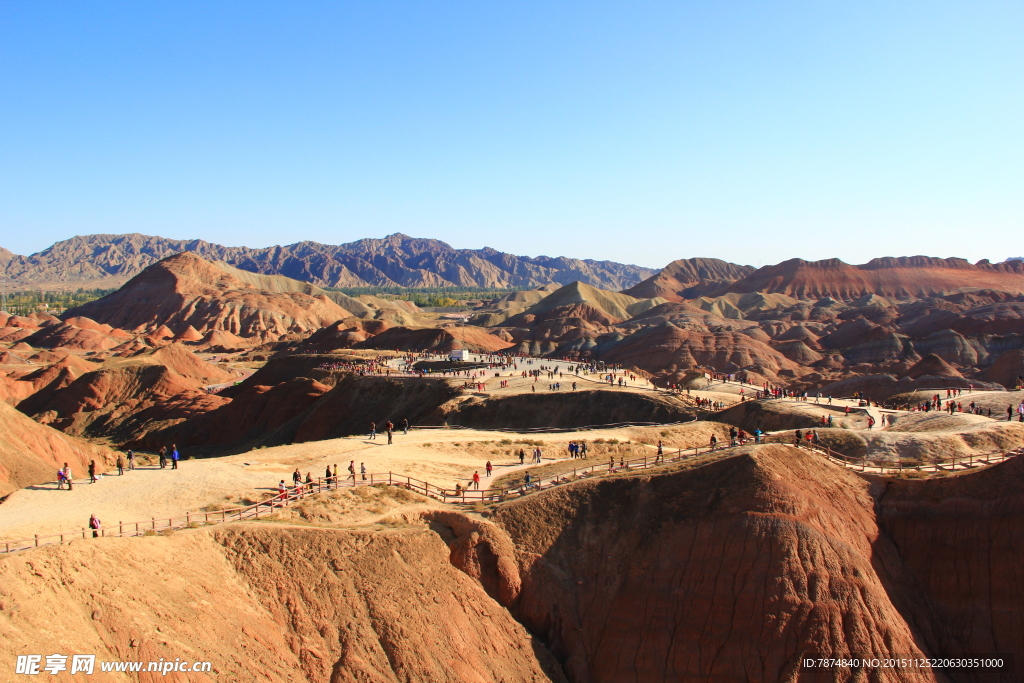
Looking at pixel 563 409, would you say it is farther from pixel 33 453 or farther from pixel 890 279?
pixel 890 279

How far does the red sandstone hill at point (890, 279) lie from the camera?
605ft

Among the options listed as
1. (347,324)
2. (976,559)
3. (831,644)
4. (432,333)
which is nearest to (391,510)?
(831,644)

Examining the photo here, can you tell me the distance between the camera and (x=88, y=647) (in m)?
16.5

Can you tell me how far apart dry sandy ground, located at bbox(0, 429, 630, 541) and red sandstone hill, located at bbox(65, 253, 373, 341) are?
135 meters

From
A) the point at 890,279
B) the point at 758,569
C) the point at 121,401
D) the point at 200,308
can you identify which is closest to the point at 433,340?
the point at 121,401

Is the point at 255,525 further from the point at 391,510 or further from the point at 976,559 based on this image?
the point at 976,559

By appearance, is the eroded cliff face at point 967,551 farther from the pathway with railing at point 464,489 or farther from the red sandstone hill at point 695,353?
the red sandstone hill at point 695,353

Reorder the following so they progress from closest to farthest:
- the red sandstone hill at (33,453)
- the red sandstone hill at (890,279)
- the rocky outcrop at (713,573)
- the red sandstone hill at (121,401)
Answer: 1. the rocky outcrop at (713,573)
2. the red sandstone hill at (33,453)
3. the red sandstone hill at (121,401)
4. the red sandstone hill at (890,279)

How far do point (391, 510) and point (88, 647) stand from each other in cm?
1101

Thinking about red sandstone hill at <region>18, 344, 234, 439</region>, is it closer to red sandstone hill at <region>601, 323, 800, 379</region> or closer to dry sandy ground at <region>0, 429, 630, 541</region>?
dry sandy ground at <region>0, 429, 630, 541</region>

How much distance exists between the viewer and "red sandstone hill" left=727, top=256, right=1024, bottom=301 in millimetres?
184375

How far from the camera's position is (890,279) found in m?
192

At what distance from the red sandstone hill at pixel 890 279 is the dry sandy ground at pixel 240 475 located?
164238mm

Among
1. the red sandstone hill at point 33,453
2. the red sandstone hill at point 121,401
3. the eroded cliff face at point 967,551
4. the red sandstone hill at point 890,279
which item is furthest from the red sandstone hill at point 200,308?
the eroded cliff face at point 967,551
